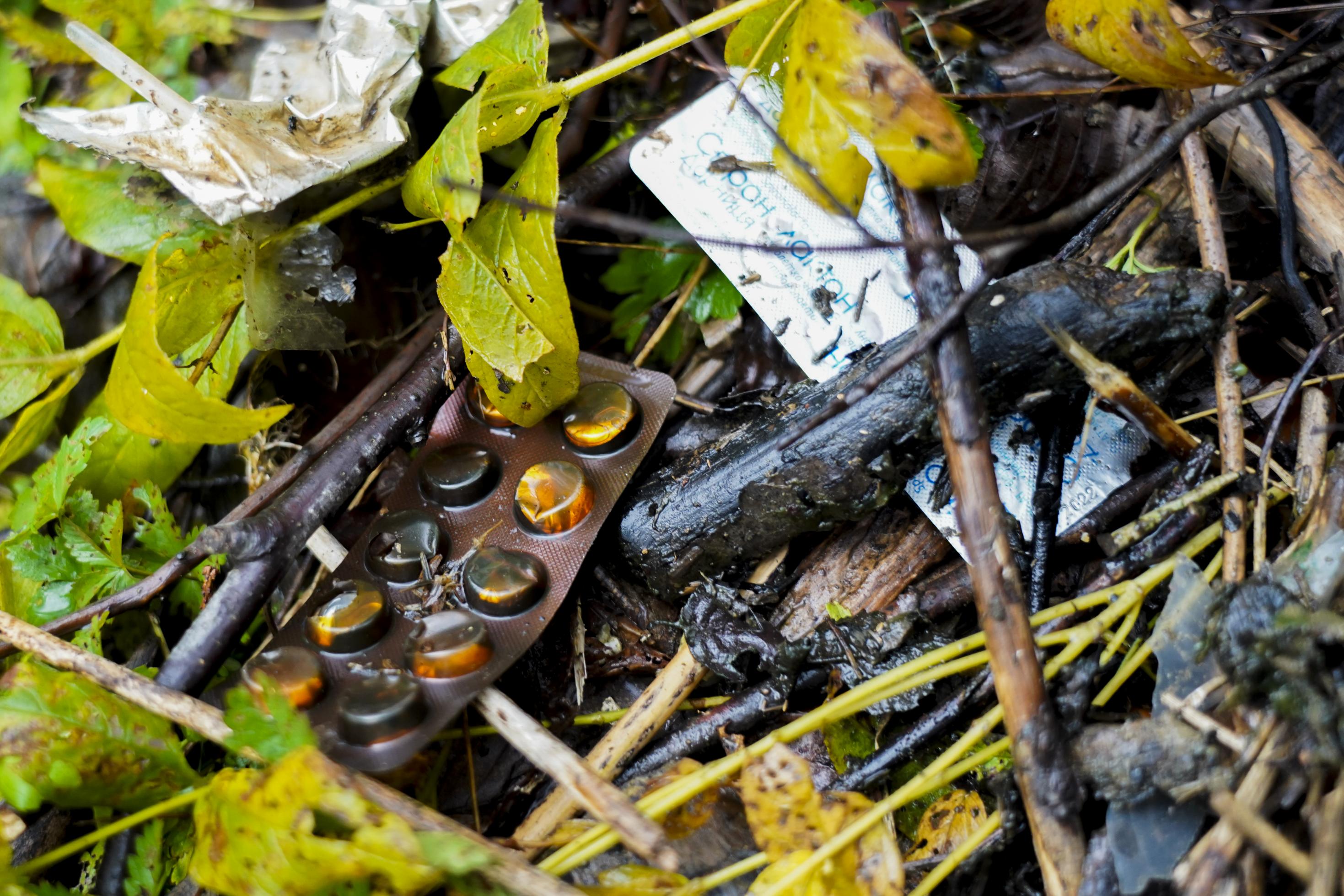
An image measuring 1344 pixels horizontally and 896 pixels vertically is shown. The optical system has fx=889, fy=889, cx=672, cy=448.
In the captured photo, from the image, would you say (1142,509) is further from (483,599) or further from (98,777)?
(98,777)

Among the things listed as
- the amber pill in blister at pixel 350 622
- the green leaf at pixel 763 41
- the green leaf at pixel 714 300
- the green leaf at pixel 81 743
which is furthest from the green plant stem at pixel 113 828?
the green leaf at pixel 763 41

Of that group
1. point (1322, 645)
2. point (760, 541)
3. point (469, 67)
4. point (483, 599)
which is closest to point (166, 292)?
point (469, 67)

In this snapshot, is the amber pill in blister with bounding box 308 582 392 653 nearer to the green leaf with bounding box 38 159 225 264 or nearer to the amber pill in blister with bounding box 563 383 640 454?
the amber pill in blister with bounding box 563 383 640 454

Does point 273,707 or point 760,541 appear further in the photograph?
point 760,541

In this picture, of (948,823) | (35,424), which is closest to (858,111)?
(948,823)

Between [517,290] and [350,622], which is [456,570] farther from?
[517,290]
